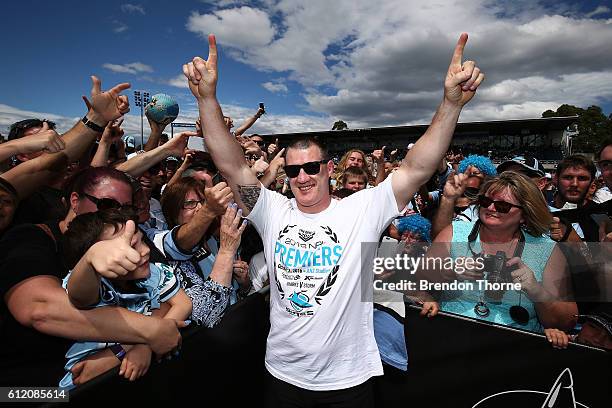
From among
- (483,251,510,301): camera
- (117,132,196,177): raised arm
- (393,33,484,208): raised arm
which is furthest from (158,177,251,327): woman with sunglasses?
(483,251,510,301): camera

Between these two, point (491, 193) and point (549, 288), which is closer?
point (549, 288)

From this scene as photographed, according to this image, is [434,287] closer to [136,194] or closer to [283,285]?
[283,285]

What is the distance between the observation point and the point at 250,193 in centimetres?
228

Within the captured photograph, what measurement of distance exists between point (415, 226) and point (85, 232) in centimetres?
280

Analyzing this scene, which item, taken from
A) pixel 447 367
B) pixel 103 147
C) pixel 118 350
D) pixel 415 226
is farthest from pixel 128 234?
pixel 103 147

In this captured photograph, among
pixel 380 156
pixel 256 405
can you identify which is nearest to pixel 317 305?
pixel 256 405

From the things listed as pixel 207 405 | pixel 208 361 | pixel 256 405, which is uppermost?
pixel 208 361

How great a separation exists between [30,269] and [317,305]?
4.63 ft

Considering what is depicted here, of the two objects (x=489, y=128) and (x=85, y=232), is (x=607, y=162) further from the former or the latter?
(x=489, y=128)

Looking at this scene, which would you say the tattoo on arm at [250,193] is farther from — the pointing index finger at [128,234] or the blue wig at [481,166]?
the blue wig at [481,166]

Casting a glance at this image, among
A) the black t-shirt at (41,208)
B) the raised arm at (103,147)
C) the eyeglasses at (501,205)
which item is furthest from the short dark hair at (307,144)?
the raised arm at (103,147)

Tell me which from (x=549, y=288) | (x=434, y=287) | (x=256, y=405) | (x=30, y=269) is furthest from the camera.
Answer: (x=434, y=287)

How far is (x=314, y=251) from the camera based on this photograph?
81.5 inches

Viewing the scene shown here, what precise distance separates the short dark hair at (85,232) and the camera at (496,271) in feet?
7.75
